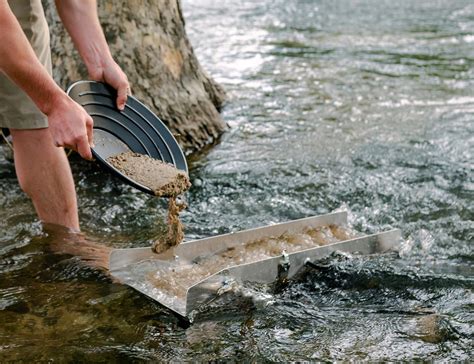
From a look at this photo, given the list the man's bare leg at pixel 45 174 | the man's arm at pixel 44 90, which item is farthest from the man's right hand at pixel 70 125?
the man's bare leg at pixel 45 174

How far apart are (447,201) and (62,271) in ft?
7.83

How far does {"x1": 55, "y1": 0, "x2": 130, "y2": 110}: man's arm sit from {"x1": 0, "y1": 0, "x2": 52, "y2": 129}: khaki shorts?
162 mm

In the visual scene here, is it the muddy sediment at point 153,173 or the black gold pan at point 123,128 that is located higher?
the black gold pan at point 123,128

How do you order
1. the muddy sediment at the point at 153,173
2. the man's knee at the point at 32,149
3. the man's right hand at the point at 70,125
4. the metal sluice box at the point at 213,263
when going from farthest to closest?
the man's knee at the point at 32,149
the muddy sediment at the point at 153,173
the metal sluice box at the point at 213,263
the man's right hand at the point at 70,125

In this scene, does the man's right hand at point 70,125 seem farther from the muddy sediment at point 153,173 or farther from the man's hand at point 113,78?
the man's hand at point 113,78

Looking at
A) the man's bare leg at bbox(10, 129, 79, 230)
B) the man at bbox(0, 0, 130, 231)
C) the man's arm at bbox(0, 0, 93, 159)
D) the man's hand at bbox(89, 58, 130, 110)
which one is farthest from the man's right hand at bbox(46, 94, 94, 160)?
the man's bare leg at bbox(10, 129, 79, 230)

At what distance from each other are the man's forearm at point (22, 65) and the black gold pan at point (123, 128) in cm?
36

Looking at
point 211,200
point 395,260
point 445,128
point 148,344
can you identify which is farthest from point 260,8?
point 148,344

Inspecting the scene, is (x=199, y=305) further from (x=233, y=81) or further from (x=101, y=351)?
(x=233, y=81)

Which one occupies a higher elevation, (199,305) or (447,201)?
(199,305)

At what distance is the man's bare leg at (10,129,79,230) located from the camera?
3600 millimetres

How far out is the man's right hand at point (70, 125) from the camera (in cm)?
290

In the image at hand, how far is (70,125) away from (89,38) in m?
0.91

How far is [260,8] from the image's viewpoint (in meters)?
11.9
